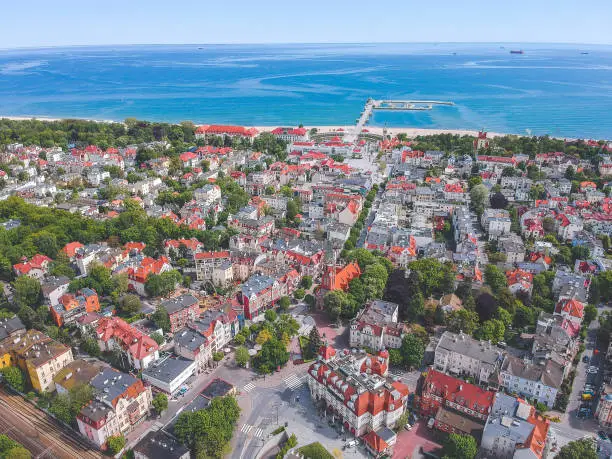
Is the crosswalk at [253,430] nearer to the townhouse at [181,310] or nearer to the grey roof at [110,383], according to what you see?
the grey roof at [110,383]

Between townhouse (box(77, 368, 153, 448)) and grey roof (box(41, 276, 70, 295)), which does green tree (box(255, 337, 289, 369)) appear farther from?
grey roof (box(41, 276, 70, 295))

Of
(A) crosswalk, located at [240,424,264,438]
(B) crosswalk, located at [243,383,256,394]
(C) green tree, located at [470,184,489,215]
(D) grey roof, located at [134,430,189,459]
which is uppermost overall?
(C) green tree, located at [470,184,489,215]

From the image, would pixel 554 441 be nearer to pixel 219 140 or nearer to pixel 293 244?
pixel 293 244

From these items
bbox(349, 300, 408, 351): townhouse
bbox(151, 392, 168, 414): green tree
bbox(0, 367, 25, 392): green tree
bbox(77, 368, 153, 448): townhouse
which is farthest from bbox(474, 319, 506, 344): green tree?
bbox(0, 367, 25, 392): green tree

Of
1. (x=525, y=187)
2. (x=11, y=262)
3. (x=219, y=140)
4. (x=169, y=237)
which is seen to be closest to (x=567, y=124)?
(x=525, y=187)

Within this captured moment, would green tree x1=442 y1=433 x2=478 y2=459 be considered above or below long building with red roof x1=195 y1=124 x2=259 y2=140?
below

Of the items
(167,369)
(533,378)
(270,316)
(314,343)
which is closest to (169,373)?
(167,369)
